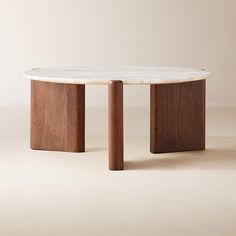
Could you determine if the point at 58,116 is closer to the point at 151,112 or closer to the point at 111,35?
the point at 151,112

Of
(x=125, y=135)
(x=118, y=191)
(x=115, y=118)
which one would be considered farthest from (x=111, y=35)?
(x=118, y=191)

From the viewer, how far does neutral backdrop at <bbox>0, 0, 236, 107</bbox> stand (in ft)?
21.1

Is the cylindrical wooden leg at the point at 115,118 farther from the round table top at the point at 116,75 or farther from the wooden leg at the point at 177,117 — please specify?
the wooden leg at the point at 177,117

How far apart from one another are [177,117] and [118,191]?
99 cm

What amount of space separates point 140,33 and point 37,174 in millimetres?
2856

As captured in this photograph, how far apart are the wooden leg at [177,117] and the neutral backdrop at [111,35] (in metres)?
2.15

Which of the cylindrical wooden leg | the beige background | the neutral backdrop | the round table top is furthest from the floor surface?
the neutral backdrop

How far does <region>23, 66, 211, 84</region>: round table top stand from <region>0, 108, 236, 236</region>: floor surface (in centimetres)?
43

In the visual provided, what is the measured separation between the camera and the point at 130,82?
→ 3906mm

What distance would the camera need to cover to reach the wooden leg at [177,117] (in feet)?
14.1

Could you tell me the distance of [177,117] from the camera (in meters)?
4.36

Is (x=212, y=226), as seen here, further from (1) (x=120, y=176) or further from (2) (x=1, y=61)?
(2) (x=1, y=61)

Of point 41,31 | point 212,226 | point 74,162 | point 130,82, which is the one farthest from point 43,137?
point 41,31

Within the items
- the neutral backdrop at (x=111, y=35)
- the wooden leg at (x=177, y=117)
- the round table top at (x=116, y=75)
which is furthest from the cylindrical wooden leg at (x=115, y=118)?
the neutral backdrop at (x=111, y=35)
